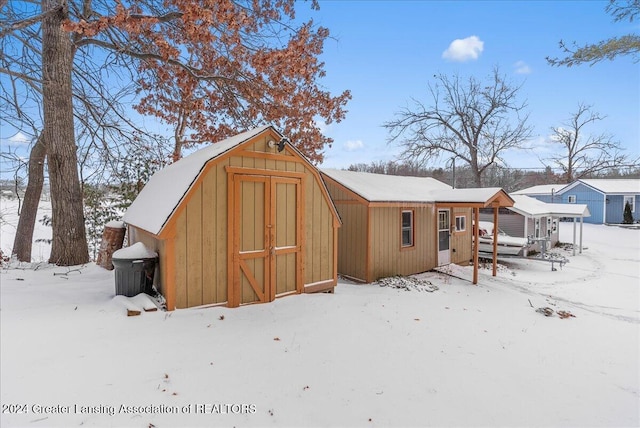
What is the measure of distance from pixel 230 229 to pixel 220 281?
872 millimetres

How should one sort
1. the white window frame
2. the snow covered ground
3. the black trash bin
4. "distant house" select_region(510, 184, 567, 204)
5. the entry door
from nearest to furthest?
the snow covered ground → the black trash bin → the white window frame → the entry door → "distant house" select_region(510, 184, 567, 204)

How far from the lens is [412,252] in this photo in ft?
33.7

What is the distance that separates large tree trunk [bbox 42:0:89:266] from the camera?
22.3 ft

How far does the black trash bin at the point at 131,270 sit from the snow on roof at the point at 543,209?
15.9m

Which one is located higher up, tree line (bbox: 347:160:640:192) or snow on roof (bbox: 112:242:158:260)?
tree line (bbox: 347:160:640:192)

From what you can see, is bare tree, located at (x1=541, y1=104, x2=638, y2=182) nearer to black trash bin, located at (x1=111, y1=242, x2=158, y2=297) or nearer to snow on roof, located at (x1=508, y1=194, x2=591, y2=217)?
snow on roof, located at (x1=508, y1=194, x2=591, y2=217)

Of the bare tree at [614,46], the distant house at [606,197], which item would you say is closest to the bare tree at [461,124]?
the distant house at [606,197]

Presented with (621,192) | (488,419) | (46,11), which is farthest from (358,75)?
(621,192)

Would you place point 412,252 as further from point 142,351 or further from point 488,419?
point 142,351

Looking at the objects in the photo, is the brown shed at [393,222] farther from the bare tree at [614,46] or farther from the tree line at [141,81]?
the bare tree at [614,46]

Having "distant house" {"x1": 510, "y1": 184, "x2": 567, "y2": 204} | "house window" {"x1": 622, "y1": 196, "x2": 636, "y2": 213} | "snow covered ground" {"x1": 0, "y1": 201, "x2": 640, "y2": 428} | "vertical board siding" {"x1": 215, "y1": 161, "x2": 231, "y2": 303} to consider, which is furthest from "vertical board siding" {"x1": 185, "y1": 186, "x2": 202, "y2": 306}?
"house window" {"x1": 622, "y1": 196, "x2": 636, "y2": 213}

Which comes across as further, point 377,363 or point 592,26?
point 592,26

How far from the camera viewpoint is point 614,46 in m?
6.04

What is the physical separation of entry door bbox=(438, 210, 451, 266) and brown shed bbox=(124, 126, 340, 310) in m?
6.50
